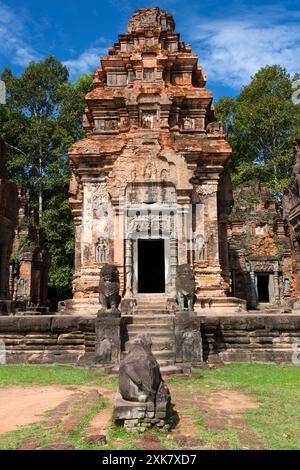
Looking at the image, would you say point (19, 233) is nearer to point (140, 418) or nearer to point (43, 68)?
point (43, 68)

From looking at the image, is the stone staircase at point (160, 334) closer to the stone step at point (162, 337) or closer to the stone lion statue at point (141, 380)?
the stone step at point (162, 337)

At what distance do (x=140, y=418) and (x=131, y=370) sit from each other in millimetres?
465

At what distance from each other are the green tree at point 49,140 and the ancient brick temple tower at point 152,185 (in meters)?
13.4

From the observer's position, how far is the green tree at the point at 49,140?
89.9ft

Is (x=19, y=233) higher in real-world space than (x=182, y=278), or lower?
higher

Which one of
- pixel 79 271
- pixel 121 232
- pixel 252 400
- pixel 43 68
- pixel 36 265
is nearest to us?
pixel 252 400

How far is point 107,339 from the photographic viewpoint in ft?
26.7

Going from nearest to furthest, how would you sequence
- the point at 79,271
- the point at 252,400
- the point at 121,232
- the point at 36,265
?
1. the point at 252,400
2. the point at 121,232
3. the point at 79,271
4. the point at 36,265

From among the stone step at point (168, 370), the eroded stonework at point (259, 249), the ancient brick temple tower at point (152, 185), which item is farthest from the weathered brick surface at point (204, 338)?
the eroded stonework at point (259, 249)

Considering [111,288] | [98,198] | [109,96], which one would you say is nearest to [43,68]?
[109,96]

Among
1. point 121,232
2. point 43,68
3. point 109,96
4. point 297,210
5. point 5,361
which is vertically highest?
point 43,68

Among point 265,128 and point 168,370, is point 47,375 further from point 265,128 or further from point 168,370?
point 265,128

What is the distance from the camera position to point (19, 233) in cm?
2228

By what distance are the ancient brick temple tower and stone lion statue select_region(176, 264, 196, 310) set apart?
2765 mm
